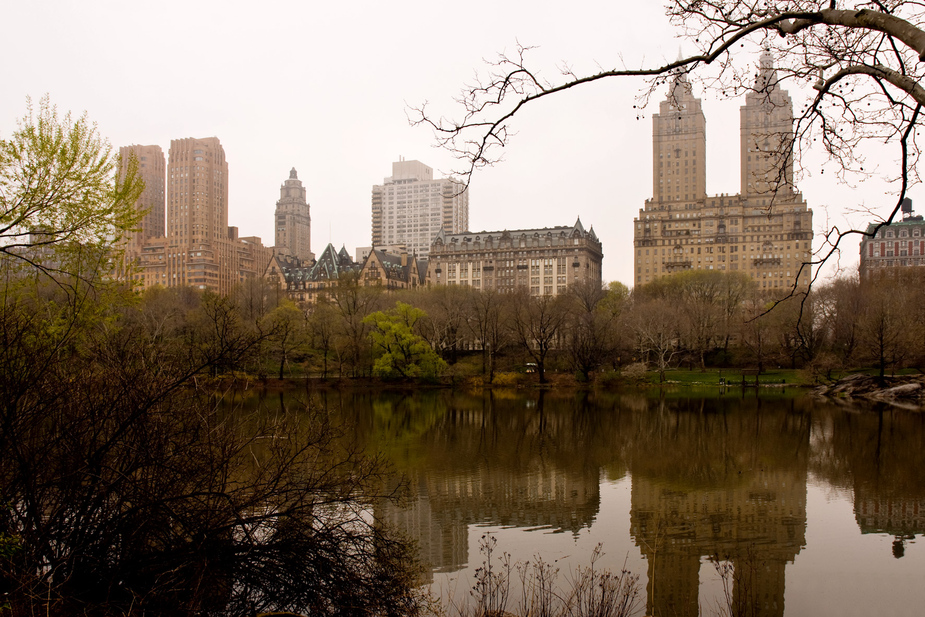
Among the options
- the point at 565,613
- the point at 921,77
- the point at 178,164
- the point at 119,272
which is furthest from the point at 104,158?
the point at 178,164

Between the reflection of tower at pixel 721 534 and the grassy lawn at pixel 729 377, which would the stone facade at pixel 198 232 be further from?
the reflection of tower at pixel 721 534

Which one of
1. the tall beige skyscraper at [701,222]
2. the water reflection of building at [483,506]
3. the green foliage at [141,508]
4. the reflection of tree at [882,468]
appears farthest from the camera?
the tall beige skyscraper at [701,222]

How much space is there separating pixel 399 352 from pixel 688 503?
3812 centimetres

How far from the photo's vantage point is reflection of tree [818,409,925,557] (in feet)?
41.0

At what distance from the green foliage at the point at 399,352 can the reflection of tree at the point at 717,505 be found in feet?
86.2

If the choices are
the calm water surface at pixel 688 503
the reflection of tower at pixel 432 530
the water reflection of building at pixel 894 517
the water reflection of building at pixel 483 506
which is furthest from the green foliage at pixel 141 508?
the water reflection of building at pixel 894 517

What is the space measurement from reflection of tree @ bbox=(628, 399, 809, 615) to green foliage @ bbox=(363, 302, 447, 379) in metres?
26.3

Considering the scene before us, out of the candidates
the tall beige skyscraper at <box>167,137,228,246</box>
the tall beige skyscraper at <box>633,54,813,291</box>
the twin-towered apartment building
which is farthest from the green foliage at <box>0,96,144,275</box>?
the tall beige skyscraper at <box>167,137,228,246</box>

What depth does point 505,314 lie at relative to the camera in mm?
59094

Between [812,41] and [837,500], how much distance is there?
11426mm

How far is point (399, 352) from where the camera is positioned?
1992 inches

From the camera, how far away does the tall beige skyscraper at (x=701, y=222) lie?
11244 centimetres

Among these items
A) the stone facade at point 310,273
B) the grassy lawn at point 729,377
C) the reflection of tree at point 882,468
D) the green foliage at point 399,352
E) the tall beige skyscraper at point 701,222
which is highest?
the tall beige skyscraper at point 701,222

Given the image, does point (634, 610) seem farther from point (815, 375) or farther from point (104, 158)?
point (815, 375)
